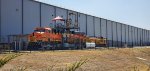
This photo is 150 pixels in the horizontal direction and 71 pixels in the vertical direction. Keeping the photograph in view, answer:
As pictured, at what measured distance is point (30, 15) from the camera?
43344 mm

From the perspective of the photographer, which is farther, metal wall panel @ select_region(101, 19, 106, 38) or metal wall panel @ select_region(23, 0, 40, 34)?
metal wall panel @ select_region(101, 19, 106, 38)

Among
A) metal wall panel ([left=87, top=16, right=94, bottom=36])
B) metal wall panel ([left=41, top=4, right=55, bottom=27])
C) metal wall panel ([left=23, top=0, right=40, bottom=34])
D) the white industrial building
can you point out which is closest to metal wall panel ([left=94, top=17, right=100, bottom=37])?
the white industrial building

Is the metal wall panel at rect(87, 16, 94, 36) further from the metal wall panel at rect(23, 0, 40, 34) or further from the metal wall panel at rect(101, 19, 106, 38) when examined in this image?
the metal wall panel at rect(23, 0, 40, 34)

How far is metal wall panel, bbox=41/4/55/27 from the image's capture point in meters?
46.5

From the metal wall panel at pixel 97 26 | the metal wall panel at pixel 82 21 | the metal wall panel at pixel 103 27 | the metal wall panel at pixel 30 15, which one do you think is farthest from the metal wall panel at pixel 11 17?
the metal wall panel at pixel 103 27

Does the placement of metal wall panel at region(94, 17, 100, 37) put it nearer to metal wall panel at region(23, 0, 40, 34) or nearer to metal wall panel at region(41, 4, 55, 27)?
metal wall panel at region(41, 4, 55, 27)

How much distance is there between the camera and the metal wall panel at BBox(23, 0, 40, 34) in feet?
139

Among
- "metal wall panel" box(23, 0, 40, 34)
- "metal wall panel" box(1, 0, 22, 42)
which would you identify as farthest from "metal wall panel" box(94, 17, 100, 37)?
"metal wall panel" box(1, 0, 22, 42)

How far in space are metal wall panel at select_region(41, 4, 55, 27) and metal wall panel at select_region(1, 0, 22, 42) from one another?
5.48 meters

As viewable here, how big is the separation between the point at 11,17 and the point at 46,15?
8072mm

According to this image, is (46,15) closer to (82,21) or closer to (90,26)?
(82,21)

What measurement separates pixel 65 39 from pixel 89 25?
77.5ft

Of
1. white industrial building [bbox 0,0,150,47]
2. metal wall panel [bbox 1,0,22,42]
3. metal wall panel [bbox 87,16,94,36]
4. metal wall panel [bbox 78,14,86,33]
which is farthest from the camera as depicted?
metal wall panel [bbox 87,16,94,36]

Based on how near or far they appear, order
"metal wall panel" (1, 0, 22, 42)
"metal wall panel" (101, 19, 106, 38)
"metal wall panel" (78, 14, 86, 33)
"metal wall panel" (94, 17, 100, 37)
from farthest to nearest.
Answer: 1. "metal wall panel" (101, 19, 106, 38)
2. "metal wall panel" (94, 17, 100, 37)
3. "metal wall panel" (78, 14, 86, 33)
4. "metal wall panel" (1, 0, 22, 42)
